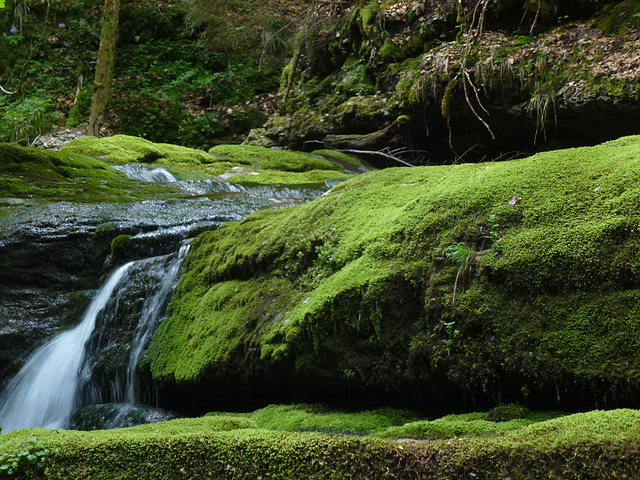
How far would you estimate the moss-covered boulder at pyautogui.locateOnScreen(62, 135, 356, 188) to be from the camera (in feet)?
32.6

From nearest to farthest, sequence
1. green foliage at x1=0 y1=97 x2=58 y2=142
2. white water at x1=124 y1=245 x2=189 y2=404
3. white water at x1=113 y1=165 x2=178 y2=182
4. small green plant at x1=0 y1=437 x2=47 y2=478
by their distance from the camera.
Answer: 1. small green plant at x1=0 y1=437 x2=47 y2=478
2. white water at x1=124 y1=245 x2=189 y2=404
3. white water at x1=113 y1=165 x2=178 y2=182
4. green foliage at x1=0 y1=97 x2=58 y2=142

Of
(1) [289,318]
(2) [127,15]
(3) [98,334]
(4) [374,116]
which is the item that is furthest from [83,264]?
(2) [127,15]

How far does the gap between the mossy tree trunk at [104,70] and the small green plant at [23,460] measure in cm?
1485

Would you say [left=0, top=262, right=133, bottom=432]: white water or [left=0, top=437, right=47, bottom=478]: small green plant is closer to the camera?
[left=0, top=437, right=47, bottom=478]: small green plant

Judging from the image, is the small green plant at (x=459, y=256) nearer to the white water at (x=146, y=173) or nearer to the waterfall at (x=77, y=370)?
the waterfall at (x=77, y=370)

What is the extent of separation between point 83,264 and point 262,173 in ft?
15.8

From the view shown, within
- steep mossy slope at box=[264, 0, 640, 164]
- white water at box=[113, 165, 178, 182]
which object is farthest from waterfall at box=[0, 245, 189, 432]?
steep mossy slope at box=[264, 0, 640, 164]

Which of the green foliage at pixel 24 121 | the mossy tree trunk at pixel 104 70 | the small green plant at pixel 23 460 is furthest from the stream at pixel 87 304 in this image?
the mossy tree trunk at pixel 104 70

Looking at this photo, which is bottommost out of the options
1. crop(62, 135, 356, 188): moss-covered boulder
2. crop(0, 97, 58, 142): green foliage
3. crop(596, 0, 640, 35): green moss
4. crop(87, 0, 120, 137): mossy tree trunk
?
crop(62, 135, 356, 188): moss-covered boulder

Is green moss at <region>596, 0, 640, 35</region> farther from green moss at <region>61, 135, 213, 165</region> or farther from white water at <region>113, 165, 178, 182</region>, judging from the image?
green moss at <region>61, 135, 213, 165</region>

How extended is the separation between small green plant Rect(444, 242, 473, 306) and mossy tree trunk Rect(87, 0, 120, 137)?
1477 centimetres

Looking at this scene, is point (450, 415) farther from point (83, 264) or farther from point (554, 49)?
point (554, 49)

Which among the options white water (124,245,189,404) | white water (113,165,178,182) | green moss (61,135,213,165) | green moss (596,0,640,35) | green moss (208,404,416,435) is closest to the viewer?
green moss (208,404,416,435)

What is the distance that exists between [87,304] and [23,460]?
376cm
